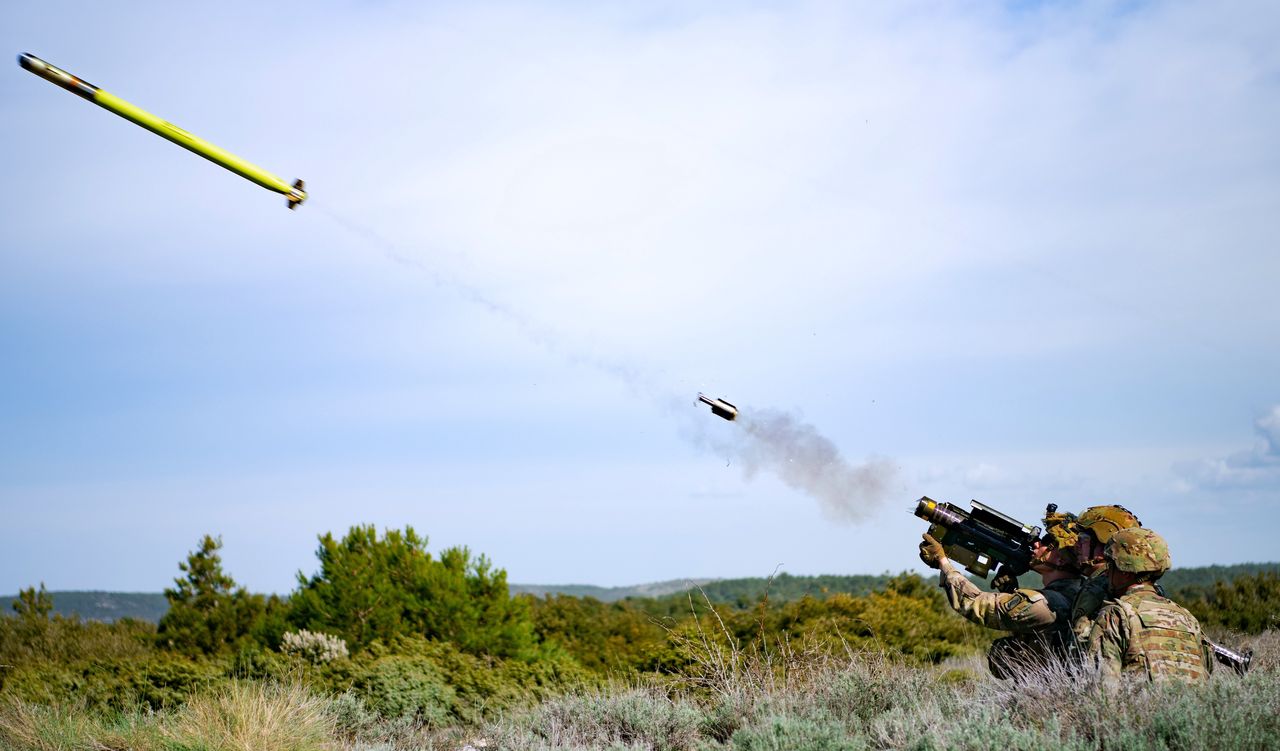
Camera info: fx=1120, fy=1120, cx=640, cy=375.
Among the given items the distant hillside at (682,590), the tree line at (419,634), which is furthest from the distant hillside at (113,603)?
the tree line at (419,634)

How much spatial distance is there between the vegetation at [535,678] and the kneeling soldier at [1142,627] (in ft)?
0.90

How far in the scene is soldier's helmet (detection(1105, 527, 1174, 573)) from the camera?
8.24m

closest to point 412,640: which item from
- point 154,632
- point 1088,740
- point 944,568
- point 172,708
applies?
point 172,708

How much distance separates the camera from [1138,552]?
8.28m

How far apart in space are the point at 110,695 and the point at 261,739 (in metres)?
7.13

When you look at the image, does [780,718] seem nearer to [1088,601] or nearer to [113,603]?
[1088,601]

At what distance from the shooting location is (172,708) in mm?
15141

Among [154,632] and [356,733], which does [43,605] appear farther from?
[356,733]

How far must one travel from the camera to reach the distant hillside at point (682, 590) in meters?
61.4

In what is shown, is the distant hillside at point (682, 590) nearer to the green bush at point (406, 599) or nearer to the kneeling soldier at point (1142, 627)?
the green bush at point (406, 599)

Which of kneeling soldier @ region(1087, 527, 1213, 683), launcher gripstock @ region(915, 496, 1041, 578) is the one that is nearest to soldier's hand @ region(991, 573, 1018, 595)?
launcher gripstock @ region(915, 496, 1041, 578)

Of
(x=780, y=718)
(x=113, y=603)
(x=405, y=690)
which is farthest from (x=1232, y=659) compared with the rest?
(x=113, y=603)

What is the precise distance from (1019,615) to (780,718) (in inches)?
82.6

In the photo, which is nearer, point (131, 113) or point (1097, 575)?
→ point (1097, 575)
